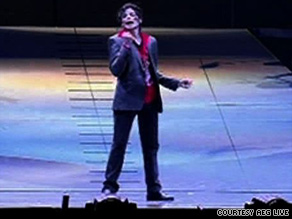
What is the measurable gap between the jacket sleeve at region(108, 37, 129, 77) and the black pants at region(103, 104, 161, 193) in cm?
38

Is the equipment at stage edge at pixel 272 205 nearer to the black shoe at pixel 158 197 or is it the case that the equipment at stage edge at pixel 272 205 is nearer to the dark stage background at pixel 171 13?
the black shoe at pixel 158 197

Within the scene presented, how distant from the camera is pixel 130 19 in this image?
325 inches

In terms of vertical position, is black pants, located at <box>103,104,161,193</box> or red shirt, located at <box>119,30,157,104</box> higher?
red shirt, located at <box>119,30,157,104</box>

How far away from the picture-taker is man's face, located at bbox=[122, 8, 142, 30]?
827 centimetres

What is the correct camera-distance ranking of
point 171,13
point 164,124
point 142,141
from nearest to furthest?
1. point 142,141
2. point 164,124
3. point 171,13

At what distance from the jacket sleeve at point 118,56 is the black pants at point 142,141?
1.24 feet

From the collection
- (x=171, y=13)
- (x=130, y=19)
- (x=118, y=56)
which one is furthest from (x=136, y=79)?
(x=171, y=13)

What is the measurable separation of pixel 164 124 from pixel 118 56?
4547 mm

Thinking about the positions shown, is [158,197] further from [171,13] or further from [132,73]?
[171,13]

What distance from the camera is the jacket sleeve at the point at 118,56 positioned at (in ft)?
27.5

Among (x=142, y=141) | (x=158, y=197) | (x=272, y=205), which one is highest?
(x=142, y=141)

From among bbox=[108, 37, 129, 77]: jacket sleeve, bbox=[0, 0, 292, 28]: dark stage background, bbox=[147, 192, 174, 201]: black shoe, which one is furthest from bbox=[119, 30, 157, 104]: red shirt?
bbox=[0, 0, 292, 28]: dark stage background

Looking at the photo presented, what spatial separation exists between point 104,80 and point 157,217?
1185cm

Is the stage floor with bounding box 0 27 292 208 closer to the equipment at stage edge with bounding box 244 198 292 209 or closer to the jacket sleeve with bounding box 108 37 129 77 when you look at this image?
the jacket sleeve with bounding box 108 37 129 77
